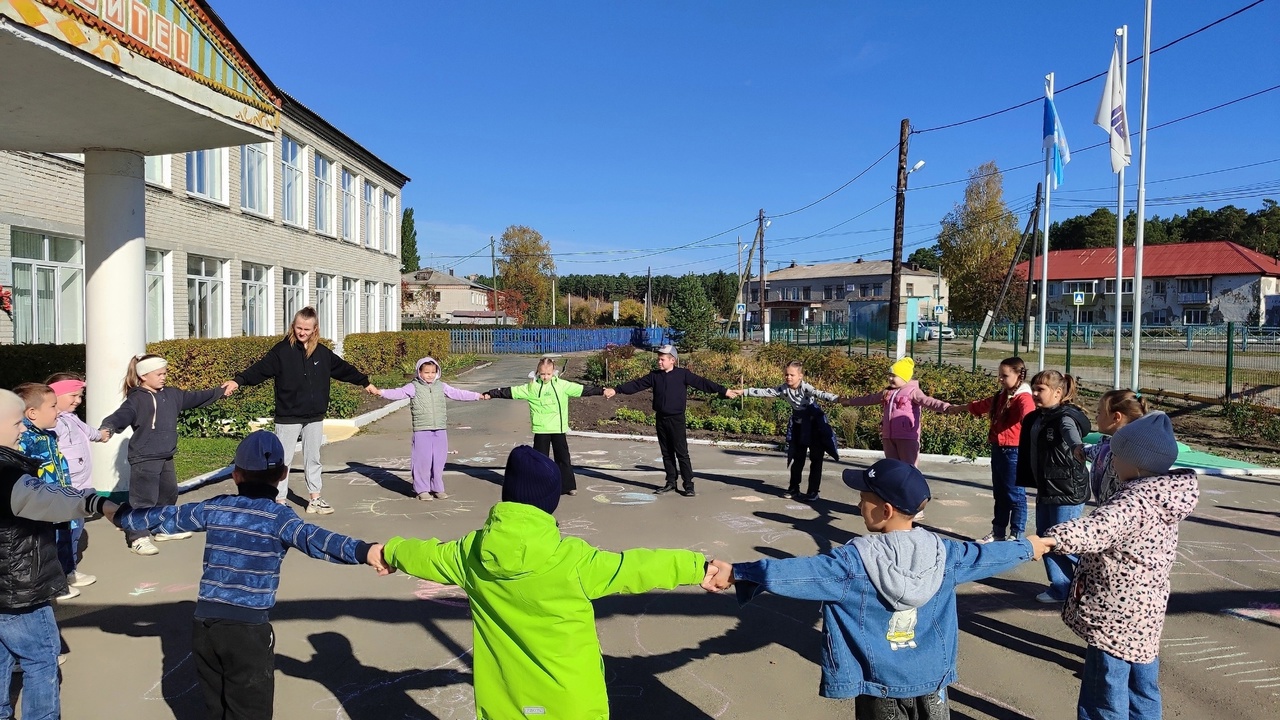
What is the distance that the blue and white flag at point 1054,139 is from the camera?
1636 centimetres

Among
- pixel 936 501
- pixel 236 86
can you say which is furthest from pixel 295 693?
pixel 936 501

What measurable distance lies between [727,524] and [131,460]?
531cm

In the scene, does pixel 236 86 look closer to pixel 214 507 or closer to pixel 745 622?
pixel 214 507

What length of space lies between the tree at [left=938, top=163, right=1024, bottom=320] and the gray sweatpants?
5947 cm

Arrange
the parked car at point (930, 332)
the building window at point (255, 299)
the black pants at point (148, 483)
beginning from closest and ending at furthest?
the black pants at point (148, 483) < the building window at point (255, 299) < the parked car at point (930, 332)

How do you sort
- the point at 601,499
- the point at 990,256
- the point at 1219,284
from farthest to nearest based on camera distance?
the point at 1219,284, the point at 990,256, the point at 601,499

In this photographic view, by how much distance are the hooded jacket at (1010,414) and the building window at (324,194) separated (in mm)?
23692

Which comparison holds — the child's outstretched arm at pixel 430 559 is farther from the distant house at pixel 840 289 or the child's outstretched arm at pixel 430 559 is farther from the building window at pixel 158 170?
the distant house at pixel 840 289

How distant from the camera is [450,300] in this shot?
283 ft

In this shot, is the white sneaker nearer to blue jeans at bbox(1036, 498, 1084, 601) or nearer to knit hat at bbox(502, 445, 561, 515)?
knit hat at bbox(502, 445, 561, 515)

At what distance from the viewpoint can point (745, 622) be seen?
527 centimetres

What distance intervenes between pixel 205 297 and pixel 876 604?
19907mm

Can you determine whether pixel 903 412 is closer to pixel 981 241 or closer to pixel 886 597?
pixel 886 597

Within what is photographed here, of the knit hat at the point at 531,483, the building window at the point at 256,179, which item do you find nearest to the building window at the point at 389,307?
the building window at the point at 256,179
